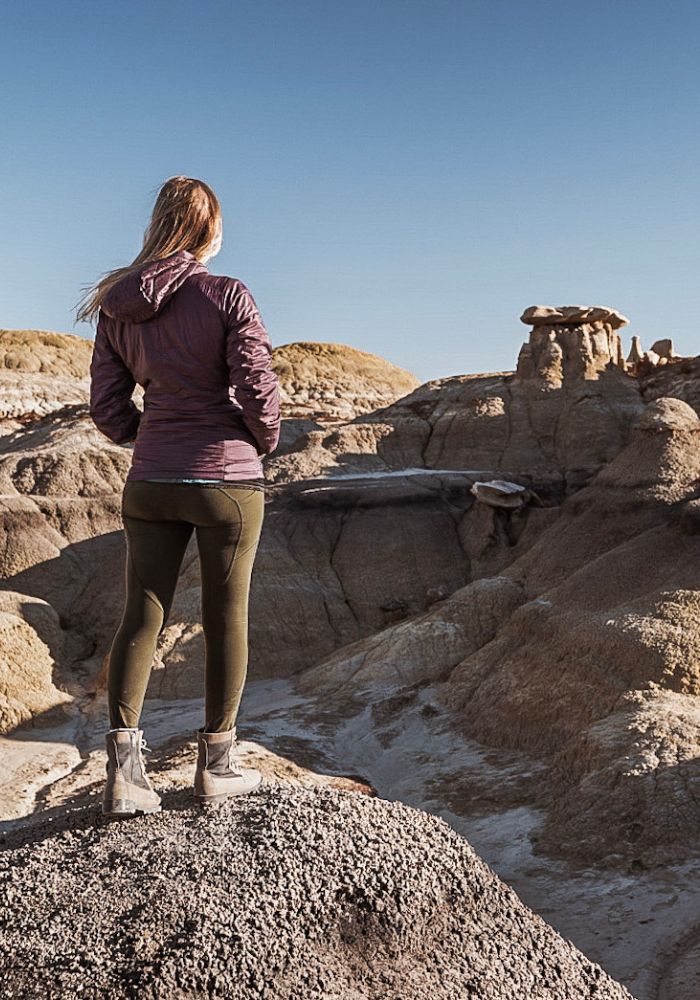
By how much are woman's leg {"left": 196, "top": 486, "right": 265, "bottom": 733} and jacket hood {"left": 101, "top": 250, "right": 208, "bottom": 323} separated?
64 centimetres

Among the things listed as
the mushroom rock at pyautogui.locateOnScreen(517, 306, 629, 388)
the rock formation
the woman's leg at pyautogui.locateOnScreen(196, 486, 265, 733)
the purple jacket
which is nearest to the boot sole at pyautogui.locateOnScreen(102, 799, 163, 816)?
the woman's leg at pyautogui.locateOnScreen(196, 486, 265, 733)

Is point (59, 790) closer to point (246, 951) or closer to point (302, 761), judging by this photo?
point (302, 761)

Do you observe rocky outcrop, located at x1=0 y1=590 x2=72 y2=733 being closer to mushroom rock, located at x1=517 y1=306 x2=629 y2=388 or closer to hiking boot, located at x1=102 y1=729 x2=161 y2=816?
hiking boot, located at x1=102 y1=729 x2=161 y2=816

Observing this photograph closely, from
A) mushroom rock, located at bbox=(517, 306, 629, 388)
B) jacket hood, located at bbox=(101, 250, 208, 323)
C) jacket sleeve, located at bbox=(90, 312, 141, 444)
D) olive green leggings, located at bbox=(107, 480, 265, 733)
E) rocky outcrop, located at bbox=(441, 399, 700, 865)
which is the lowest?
rocky outcrop, located at bbox=(441, 399, 700, 865)

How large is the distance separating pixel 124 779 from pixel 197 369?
1.37m

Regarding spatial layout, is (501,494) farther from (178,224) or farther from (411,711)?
(178,224)

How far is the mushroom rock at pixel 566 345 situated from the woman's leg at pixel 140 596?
15834mm

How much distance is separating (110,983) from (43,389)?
108ft

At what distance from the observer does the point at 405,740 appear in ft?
28.1

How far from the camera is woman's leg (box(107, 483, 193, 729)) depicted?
315 cm

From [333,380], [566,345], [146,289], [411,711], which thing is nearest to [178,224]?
[146,289]

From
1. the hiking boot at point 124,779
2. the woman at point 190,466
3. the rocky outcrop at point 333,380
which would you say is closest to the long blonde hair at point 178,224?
the woman at point 190,466

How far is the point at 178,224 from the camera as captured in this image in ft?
10.8

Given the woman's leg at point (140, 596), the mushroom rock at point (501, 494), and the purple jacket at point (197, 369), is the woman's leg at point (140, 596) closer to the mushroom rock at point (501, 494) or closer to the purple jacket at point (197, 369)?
the purple jacket at point (197, 369)
